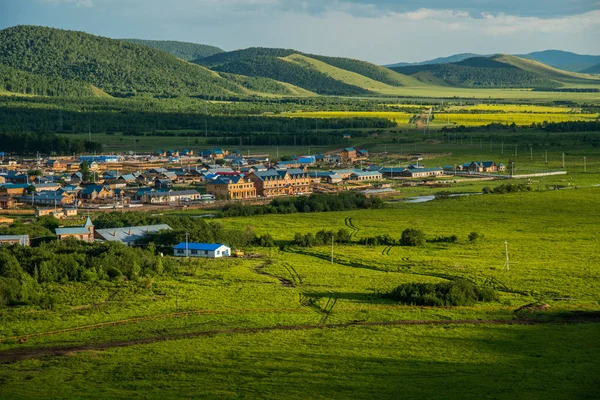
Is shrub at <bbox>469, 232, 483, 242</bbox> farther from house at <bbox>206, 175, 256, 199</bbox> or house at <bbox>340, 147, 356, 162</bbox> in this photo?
house at <bbox>340, 147, 356, 162</bbox>

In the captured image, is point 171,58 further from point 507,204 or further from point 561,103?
point 507,204

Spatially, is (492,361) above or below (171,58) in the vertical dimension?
below

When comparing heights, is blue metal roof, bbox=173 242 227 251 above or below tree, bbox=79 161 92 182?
below

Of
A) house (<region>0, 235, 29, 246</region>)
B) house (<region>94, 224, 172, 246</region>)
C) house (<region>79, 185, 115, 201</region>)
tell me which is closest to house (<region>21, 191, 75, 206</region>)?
house (<region>79, 185, 115, 201</region>)

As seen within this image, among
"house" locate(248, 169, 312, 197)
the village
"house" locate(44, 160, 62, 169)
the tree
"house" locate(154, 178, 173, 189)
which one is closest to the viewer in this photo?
the village

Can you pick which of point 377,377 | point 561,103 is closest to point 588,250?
point 377,377

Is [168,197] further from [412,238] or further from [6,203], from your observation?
[412,238]

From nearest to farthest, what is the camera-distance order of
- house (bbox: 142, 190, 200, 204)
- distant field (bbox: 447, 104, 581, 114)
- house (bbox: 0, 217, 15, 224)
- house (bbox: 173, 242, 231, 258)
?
house (bbox: 173, 242, 231, 258)
house (bbox: 0, 217, 15, 224)
house (bbox: 142, 190, 200, 204)
distant field (bbox: 447, 104, 581, 114)
